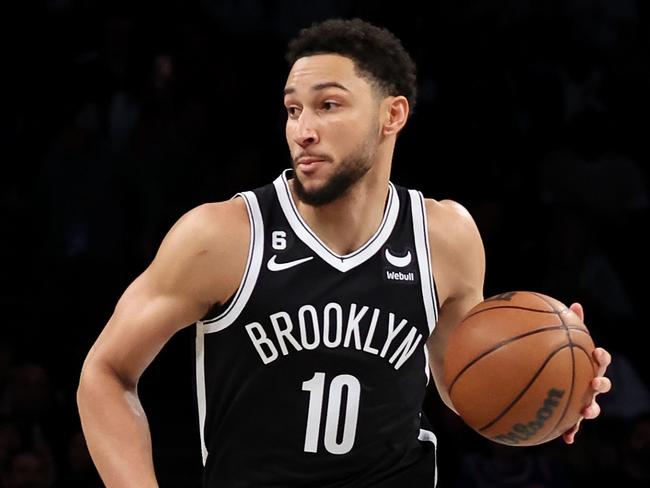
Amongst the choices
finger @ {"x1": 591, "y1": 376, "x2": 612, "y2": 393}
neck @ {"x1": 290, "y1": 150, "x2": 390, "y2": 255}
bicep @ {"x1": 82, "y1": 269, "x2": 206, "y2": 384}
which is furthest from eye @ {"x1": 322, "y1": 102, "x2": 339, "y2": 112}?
finger @ {"x1": 591, "y1": 376, "x2": 612, "y2": 393}

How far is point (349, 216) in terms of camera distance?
3543mm

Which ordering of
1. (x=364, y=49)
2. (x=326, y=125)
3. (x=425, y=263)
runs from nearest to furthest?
(x=326, y=125)
(x=364, y=49)
(x=425, y=263)

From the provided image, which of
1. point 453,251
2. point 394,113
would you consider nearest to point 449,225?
point 453,251

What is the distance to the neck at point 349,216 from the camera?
3516 mm

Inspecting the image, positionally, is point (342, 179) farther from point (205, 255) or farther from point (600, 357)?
point (600, 357)

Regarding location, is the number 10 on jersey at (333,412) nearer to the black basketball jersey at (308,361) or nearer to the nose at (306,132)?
the black basketball jersey at (308,361)

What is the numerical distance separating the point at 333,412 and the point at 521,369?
518 millimetres

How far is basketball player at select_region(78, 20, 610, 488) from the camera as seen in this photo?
10.8ft

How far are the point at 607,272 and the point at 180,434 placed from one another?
2.65 metres

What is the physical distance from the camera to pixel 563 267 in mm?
7207

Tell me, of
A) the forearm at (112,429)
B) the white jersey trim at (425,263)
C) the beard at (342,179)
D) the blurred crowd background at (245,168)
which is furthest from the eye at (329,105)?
the blurred crowd background at (245,168)

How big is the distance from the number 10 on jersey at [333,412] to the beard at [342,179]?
48cm

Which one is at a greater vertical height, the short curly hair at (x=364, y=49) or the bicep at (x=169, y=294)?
the short curly hair at (x=364, y=49)

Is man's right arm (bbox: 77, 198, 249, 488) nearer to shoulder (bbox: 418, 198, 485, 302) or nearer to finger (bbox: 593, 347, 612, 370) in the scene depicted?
shoulder (bbox: 418, 198, 485, 302)
